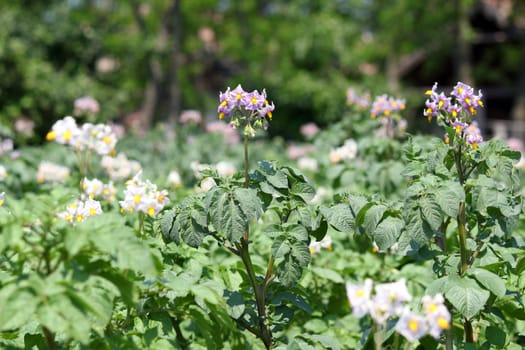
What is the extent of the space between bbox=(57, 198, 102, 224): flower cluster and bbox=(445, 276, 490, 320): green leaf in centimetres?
138

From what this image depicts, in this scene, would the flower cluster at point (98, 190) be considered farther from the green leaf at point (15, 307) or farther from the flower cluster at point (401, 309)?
the flower cluster at point (401, 309)

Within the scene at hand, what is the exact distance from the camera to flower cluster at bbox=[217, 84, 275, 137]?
228 cm

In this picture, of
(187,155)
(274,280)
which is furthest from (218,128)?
(274,280)

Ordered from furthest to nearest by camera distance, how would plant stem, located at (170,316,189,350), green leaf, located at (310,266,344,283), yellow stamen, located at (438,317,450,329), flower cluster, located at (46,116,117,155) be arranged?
green leaf, located at (310,266,344,283), flower cluster, located at (46,116,117,155), plant stem, located at (170,316,189,350), yellow stamen, located at (438,317,450,329)

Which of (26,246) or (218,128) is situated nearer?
(26,246)

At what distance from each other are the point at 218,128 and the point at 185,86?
37.5 feet

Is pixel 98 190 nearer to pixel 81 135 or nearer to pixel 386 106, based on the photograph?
pixel 81 135

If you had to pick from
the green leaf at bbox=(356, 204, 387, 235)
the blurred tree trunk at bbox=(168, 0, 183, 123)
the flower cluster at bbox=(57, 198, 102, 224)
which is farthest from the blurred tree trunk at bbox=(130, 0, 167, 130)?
the green leaf at bbox=(356, 204, 387, 235)

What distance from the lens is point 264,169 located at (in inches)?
88.7

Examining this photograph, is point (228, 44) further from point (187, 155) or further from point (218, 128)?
point (187, 155)

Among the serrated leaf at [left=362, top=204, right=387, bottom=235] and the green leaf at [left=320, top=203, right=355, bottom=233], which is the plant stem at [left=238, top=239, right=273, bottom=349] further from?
the serrated leaf at [left=362, top=204, right=387, bottom=235]

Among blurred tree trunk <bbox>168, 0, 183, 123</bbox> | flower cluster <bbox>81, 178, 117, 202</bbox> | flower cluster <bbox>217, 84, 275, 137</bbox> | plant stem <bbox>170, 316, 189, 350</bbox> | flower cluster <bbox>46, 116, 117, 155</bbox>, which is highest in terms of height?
blurred tree trunk <bbox>168, 0, 183, 123</bbox>

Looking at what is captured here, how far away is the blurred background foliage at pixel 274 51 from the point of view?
39.4 ft

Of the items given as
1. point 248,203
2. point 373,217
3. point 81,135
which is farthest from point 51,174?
point 373,217
